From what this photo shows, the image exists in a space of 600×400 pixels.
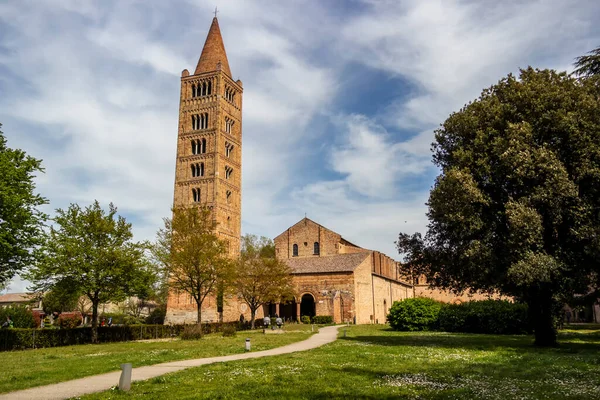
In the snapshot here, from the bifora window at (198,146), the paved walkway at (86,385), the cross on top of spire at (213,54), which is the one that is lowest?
the paved walkway at (86,385)

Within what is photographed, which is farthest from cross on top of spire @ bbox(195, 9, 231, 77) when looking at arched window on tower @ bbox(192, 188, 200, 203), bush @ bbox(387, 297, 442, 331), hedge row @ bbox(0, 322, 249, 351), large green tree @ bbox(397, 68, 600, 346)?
large green tree @ bbox(397, 68, 600, 346)

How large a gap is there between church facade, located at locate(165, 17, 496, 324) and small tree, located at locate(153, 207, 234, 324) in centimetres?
1694

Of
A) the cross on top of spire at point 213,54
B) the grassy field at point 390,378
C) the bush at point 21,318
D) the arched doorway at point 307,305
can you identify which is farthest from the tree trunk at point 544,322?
the cross on top of spire at point 213,54

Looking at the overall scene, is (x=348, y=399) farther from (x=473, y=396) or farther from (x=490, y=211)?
Result: (x=490, y=211)

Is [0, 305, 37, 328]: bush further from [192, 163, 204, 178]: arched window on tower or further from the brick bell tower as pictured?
[192, 163, 204, 178]: arched window on tower

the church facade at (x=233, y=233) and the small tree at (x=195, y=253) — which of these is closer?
the small tree at (x=195, y=253)

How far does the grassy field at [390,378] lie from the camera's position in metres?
9.26

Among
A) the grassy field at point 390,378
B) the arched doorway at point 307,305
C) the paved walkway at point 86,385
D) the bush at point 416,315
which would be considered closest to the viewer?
the grassy field at point 390,378

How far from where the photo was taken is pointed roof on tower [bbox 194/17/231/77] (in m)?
64.4

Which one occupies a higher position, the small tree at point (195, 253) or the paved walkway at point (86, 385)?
the small tree at point (195, 253)

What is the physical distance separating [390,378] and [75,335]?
21965mm

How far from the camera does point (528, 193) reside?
60.5 ft

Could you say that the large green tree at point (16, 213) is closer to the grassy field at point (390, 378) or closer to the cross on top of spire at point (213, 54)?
the grassy field at point (390, 378)

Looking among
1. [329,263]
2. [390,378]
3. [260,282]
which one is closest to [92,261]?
[260,282]
